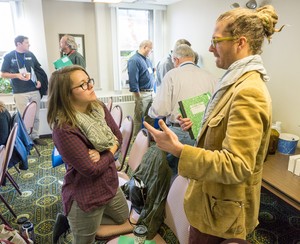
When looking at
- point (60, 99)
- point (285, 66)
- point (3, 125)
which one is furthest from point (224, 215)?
point (3, 125)

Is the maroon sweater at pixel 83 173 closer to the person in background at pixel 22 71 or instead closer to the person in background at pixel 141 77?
the person in background at pixel 141 77

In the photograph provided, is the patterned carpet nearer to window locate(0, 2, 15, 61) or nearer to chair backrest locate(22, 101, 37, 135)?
chair backrest locate(22, 101, 37, 135)

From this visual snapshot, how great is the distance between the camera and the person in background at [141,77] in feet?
12.9

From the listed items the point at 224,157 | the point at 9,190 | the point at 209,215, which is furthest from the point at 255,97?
the point at 9,190

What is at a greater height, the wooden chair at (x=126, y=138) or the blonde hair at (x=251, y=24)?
the blonde hair at (x=251, y=24)

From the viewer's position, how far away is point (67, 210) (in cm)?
136

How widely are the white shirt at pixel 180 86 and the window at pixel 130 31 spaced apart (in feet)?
8.50

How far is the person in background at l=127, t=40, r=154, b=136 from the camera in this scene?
3.94 m

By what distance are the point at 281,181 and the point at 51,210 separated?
2031 millimetres

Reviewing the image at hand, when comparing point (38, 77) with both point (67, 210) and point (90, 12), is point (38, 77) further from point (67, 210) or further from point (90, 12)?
point (67, 210)

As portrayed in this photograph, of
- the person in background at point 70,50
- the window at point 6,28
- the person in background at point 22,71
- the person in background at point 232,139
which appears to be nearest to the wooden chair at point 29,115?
the person in background at point 22,71

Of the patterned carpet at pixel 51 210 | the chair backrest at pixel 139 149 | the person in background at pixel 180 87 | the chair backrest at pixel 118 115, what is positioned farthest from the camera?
the chair backrest at pixel 118 115

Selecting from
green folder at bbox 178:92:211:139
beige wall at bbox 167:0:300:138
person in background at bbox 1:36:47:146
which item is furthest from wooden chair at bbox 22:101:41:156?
beige wall at bbox 167:0:300:138

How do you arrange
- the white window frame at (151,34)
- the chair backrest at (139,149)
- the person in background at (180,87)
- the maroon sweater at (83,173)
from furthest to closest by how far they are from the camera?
the white window frame at (151,34)
the person in background at (180,87)
the chair backrest at (139,149)
the maroon sweater at (83,173)
